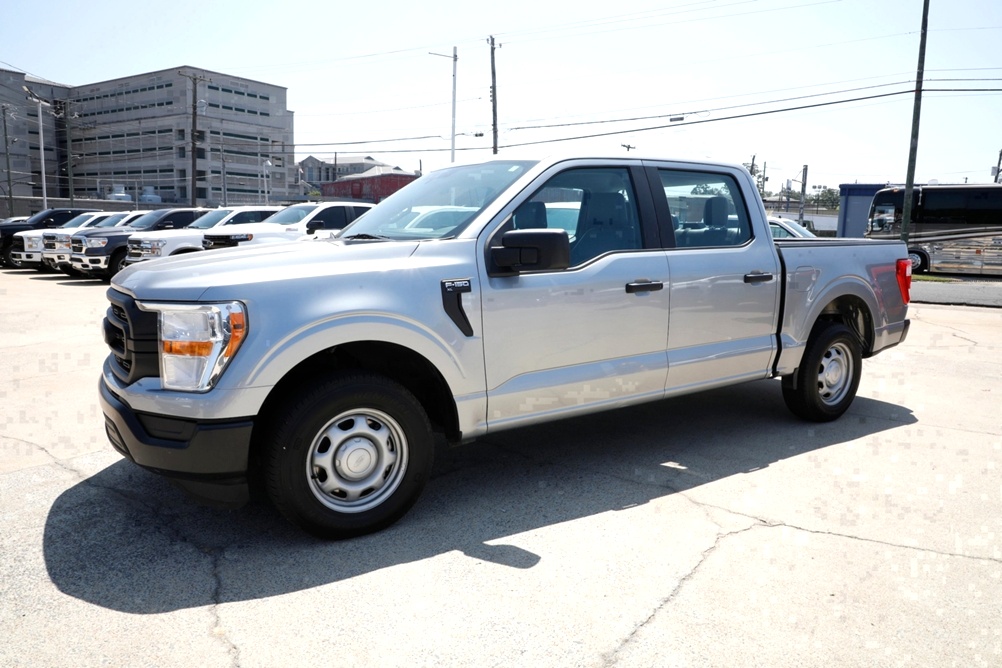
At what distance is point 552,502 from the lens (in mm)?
4121

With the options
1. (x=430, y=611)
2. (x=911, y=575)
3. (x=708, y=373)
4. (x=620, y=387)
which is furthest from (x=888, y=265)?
(x=430, y=611)

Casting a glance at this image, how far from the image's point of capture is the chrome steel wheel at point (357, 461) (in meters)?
3.48

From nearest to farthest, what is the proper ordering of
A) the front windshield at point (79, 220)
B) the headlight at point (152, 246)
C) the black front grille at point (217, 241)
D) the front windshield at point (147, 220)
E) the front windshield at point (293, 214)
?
1. the black front grille at point (217, 241)
2. the headlight at point (152, 246)
3. the front windshield at point (293, 214)
4. the front windshield at point (147, 220)
5. the front windshield at point (79, 220)

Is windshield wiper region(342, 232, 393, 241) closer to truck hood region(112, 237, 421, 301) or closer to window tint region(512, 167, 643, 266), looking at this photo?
truck hood region(112, 237, 421, 301)

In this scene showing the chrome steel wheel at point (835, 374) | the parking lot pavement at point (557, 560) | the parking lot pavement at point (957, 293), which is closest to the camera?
the parking lot pavement at point (557, 560)

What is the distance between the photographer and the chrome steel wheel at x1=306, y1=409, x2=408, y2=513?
11.4 ft

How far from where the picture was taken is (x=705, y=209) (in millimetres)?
5039

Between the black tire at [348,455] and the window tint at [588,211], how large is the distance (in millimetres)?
1273

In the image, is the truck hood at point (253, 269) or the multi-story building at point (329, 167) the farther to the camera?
the multi-story building at point (329, 167)

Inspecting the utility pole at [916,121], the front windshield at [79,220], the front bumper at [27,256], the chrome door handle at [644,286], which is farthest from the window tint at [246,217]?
the utility pole at [916,121]

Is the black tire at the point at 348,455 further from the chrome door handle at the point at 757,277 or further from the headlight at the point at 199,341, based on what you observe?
the chrome door handle at the point at 757,277

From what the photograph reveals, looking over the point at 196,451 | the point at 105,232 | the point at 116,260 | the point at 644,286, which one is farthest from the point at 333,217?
the point at 196,451

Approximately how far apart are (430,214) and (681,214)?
1.65 meters

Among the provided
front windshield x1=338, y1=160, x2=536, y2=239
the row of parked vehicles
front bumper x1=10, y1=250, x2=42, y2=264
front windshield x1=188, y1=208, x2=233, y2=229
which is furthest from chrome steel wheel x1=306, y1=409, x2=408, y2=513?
front bumper x1=10, y1=250, x2=42, y2=264
